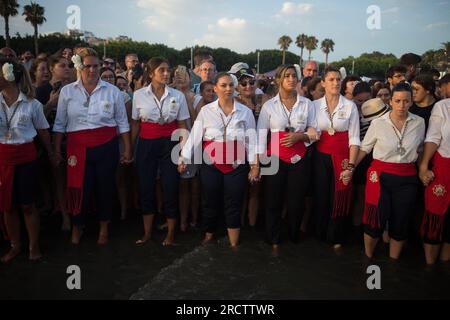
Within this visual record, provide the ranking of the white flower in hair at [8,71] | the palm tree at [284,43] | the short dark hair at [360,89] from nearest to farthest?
1. the white flower in hair at [8,71]
2. the short dark hair at [360,89]
3. the palm tree at [284,43]

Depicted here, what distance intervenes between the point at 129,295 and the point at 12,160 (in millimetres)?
1923

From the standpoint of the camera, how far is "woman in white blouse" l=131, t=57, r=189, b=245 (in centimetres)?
431

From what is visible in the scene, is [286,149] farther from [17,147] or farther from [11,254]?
[11,254]

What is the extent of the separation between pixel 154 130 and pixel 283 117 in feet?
5.20

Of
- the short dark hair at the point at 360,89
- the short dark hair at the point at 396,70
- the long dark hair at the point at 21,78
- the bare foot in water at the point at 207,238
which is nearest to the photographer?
the long dark hair at the point at 21,78

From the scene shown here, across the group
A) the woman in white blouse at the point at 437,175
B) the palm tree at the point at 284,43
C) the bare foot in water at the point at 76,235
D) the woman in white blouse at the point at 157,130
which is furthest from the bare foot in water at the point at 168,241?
the palm tree at the point at 284,43

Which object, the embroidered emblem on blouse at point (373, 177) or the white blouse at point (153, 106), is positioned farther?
the white blouse at point (153, 106)

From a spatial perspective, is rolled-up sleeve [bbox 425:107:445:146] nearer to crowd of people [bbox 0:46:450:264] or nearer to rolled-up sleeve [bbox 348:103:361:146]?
crowd of people [bbox 0:46:450:264]

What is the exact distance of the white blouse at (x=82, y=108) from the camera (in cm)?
413

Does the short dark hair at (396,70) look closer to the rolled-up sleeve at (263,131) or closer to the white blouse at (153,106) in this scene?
the rolled-up sleeve at (263,131)

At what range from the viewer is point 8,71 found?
367 centimetres

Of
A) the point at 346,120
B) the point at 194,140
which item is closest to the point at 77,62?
the point at 194,140

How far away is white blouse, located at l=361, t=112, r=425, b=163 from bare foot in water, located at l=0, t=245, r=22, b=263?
14.2 feet

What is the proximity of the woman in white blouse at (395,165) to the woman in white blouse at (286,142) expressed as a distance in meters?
0.75
